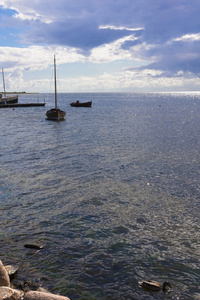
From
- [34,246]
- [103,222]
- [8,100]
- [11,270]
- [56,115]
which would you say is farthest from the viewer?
[8,100]

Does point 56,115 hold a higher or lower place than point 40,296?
higher

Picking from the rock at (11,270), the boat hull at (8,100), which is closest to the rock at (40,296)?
the rock at (11,270)

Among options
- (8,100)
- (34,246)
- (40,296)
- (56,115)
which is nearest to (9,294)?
(40,296)

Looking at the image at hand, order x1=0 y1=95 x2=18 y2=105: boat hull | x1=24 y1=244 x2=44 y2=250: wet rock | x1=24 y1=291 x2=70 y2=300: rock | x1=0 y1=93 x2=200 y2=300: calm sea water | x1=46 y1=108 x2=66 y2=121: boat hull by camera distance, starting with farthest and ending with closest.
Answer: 1. x1=0 y1=95 x2=18 y2=105: boat hull
2. x1=46 y1=108 x2=66 y2=121: boat hull
3. x1=24 y1=244 x2=44 y2=250: wet rock
4. x1=0 y1=93 x2=200 y2=300: calm sea water
5. x1=24 y1=291 x2=70 y2=300: rock

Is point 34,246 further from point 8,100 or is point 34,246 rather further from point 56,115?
point 8,100

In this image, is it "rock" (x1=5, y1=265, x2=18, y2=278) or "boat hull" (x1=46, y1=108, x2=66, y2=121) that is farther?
"boat hull" (x1=46, y1=108, x2=66, y2=121)

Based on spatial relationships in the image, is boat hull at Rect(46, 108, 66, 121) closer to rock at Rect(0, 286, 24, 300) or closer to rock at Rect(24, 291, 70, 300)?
rock at Rect(0, 286, 24, 300)

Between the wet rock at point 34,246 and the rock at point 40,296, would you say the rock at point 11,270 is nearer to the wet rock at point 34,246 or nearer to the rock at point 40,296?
the wet rock at point 34,246

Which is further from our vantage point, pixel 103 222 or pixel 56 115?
pixel 56 115

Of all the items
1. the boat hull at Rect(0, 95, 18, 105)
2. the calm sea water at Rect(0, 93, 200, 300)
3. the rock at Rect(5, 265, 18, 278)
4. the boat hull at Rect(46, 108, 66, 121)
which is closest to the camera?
the rock at Rect(5, 265, 18, 278)

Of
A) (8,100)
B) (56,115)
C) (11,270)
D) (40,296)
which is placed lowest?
(11,270)

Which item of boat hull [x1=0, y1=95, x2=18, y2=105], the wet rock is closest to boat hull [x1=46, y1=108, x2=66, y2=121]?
boat hull [x1=0, y1=95, x2=18, y2=105]

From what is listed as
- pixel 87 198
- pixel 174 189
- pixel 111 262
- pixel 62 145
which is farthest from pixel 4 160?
pixel 111 262

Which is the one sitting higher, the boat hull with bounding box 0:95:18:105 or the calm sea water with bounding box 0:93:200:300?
the boat hull with bounding box 0:95:18:105
